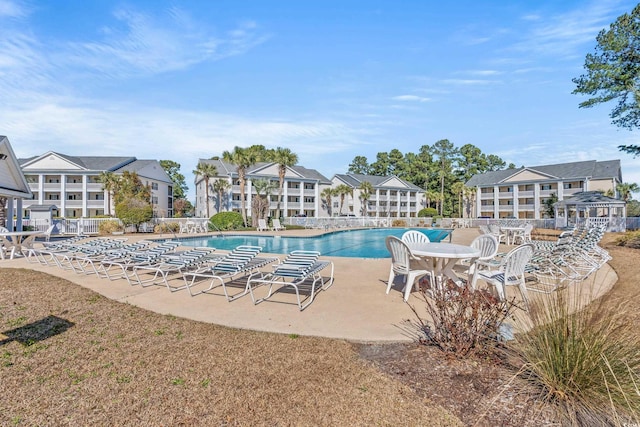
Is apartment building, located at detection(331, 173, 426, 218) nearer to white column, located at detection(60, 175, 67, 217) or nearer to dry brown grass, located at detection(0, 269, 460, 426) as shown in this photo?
white column, located at detection(60, 175, 67, 217)

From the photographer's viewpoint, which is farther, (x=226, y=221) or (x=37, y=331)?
(x=226, y=221)

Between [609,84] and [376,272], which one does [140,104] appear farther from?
[609,84]

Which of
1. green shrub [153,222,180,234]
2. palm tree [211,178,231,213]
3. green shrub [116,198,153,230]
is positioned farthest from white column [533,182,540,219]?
green shrub [116,198,153,230]

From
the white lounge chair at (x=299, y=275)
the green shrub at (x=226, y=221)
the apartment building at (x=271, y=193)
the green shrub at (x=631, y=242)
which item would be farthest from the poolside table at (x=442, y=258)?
the apartment building at (x=271, y=193)

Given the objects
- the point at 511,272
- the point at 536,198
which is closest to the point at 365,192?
the point at 536,198

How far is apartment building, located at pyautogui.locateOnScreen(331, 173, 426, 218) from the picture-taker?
5044cm

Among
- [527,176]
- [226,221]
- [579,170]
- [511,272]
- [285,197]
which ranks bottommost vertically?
[511,272]

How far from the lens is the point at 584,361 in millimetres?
2346

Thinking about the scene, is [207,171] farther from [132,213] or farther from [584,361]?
[584,361]

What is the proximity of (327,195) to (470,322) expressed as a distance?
44.9m

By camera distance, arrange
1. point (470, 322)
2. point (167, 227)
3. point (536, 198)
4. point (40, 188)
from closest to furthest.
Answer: point (470, 322) → point (167, 227) → point (40, 188) → point (536, 198)

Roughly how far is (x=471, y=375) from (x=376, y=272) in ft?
17.5

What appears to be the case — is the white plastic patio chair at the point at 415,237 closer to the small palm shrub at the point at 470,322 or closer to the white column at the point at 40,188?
the small palm shrub at the point at 470,322

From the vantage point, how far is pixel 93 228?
70.9 feet
